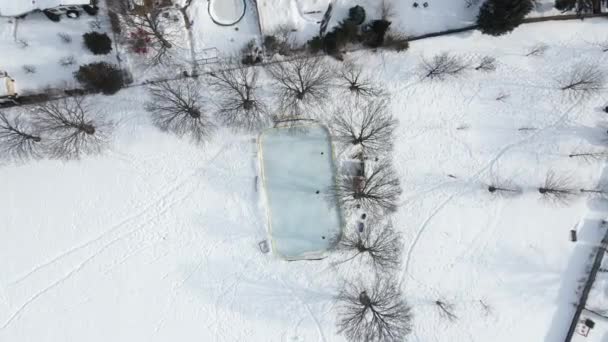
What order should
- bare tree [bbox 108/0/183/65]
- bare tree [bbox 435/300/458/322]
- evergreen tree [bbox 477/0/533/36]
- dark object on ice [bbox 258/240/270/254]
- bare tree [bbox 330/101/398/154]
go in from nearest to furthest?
evergreen tree [bbox 477/0/533/36]
bare tree [bbox 108/0/183/65]
bare tree [bbox 330/101/398/154]
bare tree [bbox 435/300/458/322]
dark object on ice [bbox 258/240/270/254]

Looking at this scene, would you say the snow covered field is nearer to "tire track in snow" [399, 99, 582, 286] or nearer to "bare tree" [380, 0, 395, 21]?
"tire track in snow" [399, 99, 582, 286]

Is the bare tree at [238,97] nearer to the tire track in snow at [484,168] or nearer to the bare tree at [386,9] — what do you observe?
the bare tree at [386,9]

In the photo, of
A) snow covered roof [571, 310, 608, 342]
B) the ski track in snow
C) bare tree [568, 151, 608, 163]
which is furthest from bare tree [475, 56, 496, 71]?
snow covered roof [571, 310, 608, 342]

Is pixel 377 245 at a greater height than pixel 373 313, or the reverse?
pixel 377 245

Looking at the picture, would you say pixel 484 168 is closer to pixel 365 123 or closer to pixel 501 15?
pixel 365 123

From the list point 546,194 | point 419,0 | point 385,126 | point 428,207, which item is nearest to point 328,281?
point 428,207

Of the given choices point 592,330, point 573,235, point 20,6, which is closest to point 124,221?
point 20,6

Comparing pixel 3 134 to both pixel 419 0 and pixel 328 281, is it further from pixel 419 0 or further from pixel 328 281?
pixel 419 0
